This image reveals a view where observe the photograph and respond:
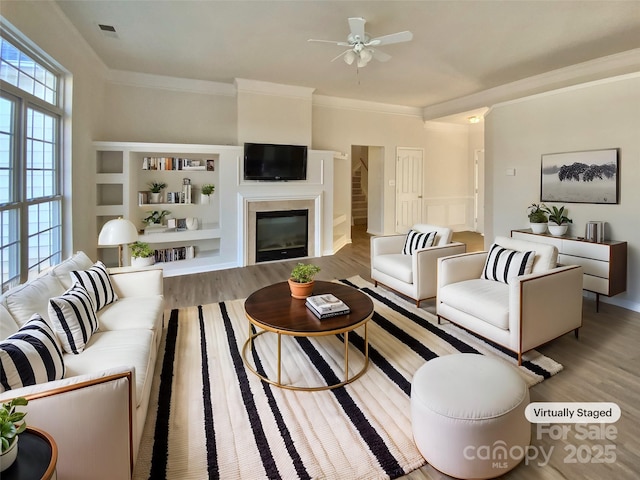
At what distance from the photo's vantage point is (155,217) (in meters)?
5.43

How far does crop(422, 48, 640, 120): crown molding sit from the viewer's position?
444cm

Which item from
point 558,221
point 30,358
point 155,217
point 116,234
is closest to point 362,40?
point 116,234

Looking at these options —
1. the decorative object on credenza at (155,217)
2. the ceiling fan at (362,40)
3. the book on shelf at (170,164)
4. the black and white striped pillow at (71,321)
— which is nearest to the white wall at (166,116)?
the book on shelf at (170,164)

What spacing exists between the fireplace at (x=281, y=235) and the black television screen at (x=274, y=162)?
0.63 metres

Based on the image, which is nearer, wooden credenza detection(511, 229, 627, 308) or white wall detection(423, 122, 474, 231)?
wooden credenza detection(511, 229, 627, 308)

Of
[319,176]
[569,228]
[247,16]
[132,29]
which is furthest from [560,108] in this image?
[132,29]

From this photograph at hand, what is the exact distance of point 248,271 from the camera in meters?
5.43

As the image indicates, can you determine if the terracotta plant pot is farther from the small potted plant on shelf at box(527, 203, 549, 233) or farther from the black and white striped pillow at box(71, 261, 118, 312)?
the small potted plant on shelf at box(527, 203, 549, 233)

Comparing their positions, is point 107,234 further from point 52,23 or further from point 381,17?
point 381,17

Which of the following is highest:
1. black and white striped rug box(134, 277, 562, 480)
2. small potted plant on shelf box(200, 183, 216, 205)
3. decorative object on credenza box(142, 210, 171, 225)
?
small potted plant on shelf box(200, 183, 216, 205)

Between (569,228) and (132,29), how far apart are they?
5.79 m

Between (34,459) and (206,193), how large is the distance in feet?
15.9

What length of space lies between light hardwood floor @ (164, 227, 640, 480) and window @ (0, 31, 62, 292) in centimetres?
140

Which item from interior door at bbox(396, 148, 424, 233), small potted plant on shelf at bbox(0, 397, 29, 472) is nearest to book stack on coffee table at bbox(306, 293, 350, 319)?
small potted plant on shelf at bbox(0, 397, 29, 472)
